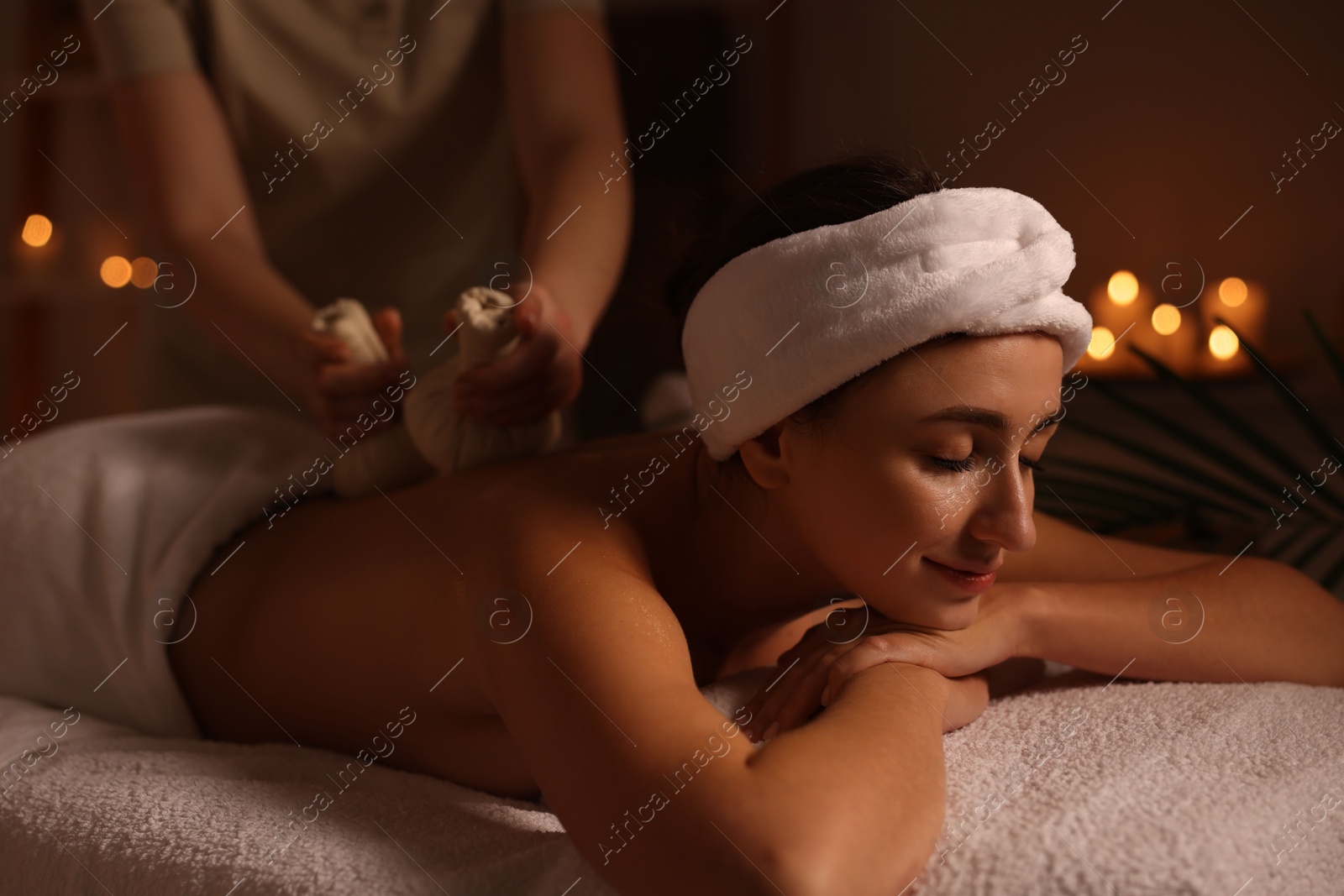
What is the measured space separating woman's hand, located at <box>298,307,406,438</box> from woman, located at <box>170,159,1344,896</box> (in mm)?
100

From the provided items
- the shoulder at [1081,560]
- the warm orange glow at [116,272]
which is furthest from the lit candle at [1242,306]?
the warm orange glow at [116,272]

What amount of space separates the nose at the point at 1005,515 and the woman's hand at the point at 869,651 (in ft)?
0.30

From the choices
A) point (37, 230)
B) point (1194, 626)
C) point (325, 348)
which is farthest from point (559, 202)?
point (37, 230)

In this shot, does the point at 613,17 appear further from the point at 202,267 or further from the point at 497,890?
the point at 497,890

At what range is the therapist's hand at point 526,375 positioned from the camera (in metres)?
0.90

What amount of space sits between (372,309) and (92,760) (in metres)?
0.98

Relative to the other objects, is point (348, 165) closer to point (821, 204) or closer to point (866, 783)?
point (821, 204)

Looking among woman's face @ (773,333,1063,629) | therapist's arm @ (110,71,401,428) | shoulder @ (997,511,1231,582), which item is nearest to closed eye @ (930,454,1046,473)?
woman's face @ (773,333,1063,629)

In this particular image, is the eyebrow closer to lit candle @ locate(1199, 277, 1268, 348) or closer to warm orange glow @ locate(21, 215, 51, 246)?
lit candle @ locate(1199, 277, 1268, 348)

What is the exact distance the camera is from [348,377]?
100 centimetres

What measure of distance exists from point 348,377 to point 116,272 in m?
1.31

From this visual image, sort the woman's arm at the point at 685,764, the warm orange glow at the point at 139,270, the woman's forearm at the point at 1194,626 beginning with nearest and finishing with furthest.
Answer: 1. the woman's arm at the point at 685,764
2. the woman's forearm at the point at 1194,626
3. the warm orange glow at the point at 139,270

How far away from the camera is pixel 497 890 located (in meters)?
0.60

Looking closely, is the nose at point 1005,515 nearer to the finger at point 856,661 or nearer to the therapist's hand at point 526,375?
the finger at point 856,661
